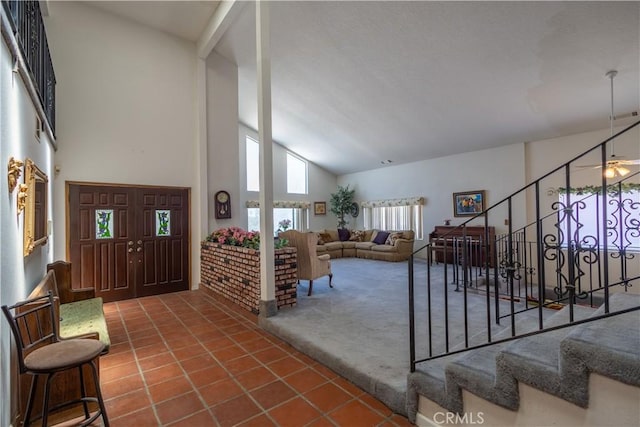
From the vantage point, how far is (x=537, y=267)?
7.74 ft

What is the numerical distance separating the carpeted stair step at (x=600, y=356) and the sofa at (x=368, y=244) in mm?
6322

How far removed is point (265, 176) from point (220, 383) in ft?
6.71

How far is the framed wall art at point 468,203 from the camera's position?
7086 mm

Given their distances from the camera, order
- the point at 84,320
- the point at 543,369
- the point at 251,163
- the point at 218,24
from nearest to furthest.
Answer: the point at 543,369
the point at 84,320
the point at 218,24
the point at 251,163

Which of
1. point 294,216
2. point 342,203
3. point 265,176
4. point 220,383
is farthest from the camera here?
point 342,203

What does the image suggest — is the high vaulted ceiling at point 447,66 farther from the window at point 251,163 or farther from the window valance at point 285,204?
the window valance at point 285,204

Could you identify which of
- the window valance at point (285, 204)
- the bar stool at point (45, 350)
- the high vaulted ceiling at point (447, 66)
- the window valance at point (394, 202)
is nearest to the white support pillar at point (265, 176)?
the high vaulted ceiling at point (447, 66)

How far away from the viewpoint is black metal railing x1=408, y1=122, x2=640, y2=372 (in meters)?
1.67

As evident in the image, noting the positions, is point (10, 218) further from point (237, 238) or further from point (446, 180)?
point (446, 180)

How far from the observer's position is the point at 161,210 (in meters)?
5.14

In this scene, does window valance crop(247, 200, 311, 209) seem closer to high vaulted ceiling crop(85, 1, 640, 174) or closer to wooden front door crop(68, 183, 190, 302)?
high vaulted ceiling crop(85, 1, 640, 174)

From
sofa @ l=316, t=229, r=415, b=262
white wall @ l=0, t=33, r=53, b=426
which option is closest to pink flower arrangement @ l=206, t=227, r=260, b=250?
white wall @ l=0, t=33, r=53, b=426

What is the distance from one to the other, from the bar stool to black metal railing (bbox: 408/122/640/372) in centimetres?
194

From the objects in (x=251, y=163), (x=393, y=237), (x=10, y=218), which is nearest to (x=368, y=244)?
(x=393, y=237)
